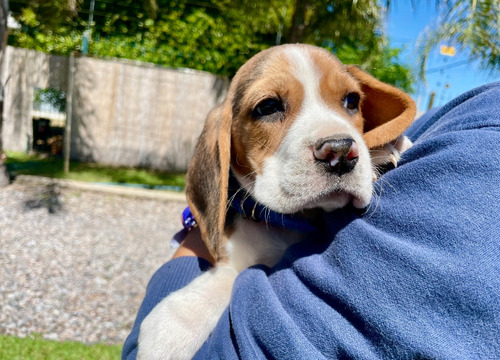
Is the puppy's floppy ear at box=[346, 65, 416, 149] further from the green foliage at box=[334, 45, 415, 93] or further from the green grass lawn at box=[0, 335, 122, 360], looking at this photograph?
the green grass lawn at box=[0, 335, 122, 360]

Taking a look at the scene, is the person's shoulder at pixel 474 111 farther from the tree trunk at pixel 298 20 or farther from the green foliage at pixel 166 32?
the green foliage at pixel 166 32

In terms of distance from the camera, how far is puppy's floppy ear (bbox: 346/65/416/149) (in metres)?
1.78

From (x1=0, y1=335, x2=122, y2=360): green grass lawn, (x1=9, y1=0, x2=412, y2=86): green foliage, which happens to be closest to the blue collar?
(x1=0, y1=335, x2=122, y2=360): green grass lawn

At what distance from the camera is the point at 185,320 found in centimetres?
167

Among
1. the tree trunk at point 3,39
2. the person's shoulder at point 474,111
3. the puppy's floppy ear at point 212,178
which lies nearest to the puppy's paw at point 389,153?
the person's shoulder at point 474,111

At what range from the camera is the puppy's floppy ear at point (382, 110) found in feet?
5.84

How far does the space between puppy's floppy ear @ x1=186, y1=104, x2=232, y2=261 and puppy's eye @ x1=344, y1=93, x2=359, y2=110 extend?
62cm

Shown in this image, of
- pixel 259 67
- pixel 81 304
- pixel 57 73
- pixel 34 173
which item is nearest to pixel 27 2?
pixel 57 73

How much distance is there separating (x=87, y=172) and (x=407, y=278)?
33.1 ft

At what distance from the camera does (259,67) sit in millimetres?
2146

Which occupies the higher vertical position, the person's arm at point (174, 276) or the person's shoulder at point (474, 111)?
the person's shoulder at point (474, 111)

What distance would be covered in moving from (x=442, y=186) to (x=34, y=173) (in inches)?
379

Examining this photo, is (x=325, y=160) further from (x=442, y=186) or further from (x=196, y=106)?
(x=196, y=106)

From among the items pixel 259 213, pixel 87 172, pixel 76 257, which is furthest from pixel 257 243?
pixel 87 172
